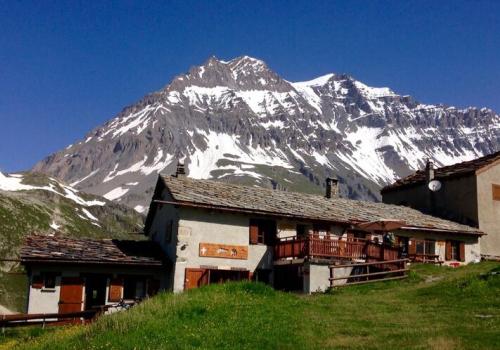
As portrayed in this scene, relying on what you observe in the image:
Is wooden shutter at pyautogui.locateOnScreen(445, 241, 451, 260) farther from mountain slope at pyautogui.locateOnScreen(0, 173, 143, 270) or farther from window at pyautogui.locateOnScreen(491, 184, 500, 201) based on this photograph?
mountain slope at pyautogui.locateOnScreen(0, 173, 143, 270)

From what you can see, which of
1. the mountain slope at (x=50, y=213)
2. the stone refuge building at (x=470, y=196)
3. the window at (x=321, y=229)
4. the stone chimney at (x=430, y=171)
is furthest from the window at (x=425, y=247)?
the mountain slope at (x=50, y=213)

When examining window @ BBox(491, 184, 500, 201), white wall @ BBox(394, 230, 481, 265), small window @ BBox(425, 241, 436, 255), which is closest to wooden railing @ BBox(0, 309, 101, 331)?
white wall @ BBox(394, 230, 481, 265)

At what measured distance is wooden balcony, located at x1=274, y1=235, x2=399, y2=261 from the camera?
30125 mm

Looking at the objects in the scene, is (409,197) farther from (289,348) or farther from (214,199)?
(289,348)

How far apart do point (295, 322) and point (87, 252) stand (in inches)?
637

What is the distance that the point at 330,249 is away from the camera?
1204 inches

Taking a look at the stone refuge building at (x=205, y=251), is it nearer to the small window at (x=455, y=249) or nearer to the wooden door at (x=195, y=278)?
the wooden door at (x=195, y=278)

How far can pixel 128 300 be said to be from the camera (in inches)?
1174

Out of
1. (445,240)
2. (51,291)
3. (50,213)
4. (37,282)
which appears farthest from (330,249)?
(50,213)

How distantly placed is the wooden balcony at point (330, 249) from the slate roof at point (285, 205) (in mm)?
2029

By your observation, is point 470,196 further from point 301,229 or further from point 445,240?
point 301,229

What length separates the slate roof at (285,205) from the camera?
31.6m

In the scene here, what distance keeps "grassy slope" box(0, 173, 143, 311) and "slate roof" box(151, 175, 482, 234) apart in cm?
4956

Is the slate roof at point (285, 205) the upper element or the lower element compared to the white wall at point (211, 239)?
upper
